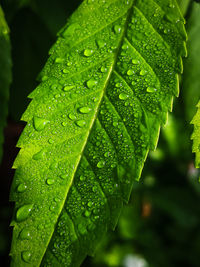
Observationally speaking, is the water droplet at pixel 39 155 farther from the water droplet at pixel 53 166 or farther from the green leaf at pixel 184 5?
the green leaf at pixel 184 5

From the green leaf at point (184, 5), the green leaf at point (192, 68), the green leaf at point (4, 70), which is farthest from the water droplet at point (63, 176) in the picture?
the green leaf at point (184, 5)

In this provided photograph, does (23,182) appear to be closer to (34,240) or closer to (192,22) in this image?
(34,240)

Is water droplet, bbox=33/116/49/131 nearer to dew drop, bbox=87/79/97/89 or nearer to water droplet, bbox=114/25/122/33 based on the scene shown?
dew drop, bbox=87/79/97/89

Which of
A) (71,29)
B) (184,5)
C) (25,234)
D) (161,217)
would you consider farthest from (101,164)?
(161,217)

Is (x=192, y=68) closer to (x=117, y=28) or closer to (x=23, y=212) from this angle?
(x=117, y=28)

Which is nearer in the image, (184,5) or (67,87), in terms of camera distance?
(67,87)

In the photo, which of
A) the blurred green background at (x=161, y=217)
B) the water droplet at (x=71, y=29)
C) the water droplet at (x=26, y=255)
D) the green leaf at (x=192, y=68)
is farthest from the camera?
the blurred green background at (x=161, y=217)

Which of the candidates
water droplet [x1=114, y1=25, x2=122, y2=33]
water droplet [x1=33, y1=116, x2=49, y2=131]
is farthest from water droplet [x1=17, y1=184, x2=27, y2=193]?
water droplet [x1=114, y1=25, x2=122, y2=33]
